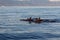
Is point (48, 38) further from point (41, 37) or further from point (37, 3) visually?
point (37, 3)

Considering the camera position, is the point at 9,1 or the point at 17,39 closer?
the point at 17,39

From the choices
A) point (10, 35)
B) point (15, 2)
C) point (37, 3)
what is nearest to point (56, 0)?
point (37, 3)

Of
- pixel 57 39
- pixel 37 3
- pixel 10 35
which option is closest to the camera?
pixel 57 39

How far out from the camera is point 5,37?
13375 mm

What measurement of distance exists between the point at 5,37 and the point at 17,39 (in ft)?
3.03

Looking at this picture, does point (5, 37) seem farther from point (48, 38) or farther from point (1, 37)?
point (48, 38)

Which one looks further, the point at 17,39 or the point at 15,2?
the point at 15,2

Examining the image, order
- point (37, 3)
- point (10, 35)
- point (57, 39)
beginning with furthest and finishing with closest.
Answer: point (37, 3), point (10, 35), point (57, 39)

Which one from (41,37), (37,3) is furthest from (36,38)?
(37,3)

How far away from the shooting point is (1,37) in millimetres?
13289

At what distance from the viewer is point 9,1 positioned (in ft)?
219

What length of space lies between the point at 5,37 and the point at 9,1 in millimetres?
53855

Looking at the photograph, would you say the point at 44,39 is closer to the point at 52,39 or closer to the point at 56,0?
the point at 52,39

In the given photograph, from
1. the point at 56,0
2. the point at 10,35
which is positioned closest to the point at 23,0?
the point at 56,0
